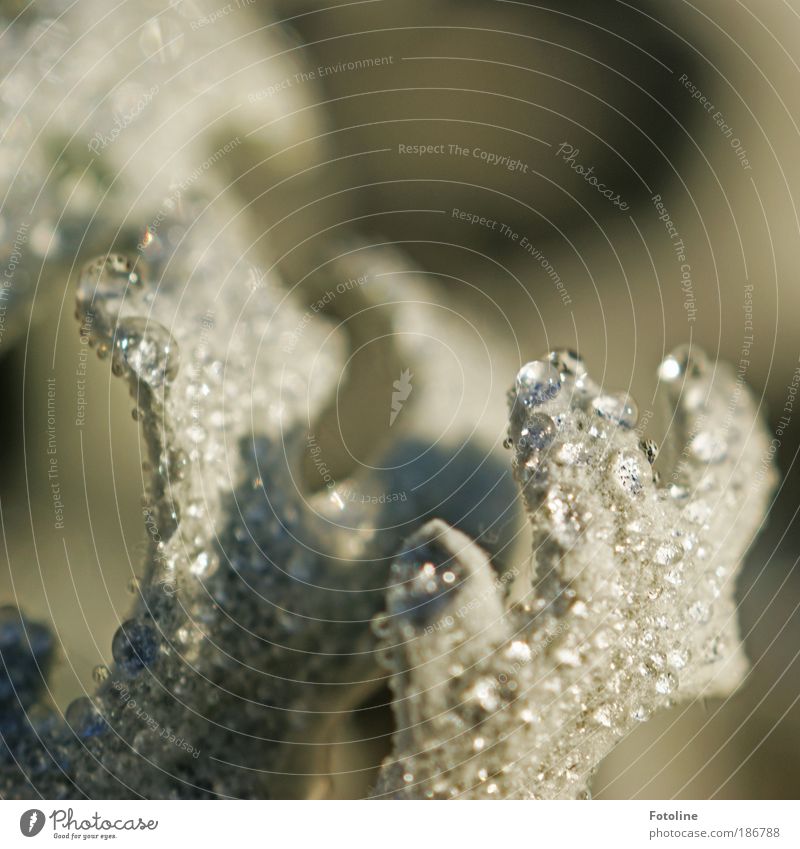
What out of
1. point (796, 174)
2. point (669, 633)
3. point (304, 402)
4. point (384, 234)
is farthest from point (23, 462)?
point (796, 174)

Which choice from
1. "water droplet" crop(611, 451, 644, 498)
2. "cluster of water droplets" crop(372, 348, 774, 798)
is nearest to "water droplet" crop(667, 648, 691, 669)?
"cluster of water droplets" crop(372, 348, 774, 798)

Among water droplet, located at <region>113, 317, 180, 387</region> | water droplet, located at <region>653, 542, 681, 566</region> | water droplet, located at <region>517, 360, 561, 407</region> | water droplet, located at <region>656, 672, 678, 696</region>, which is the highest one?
water droplet, located at <region>113, 317, 180, 387</region>

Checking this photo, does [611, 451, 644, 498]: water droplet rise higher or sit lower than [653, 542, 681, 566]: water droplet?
higher

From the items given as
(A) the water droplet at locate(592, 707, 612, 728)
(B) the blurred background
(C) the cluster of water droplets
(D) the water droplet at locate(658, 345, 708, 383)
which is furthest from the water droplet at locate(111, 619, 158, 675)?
(D) the water droplet at locate(658, 345, 708, 383)

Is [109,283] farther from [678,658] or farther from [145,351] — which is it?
[678,658]

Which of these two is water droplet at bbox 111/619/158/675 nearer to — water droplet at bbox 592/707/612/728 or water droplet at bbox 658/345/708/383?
water droplet at bbox 592/707/612/728

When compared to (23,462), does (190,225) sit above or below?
above
